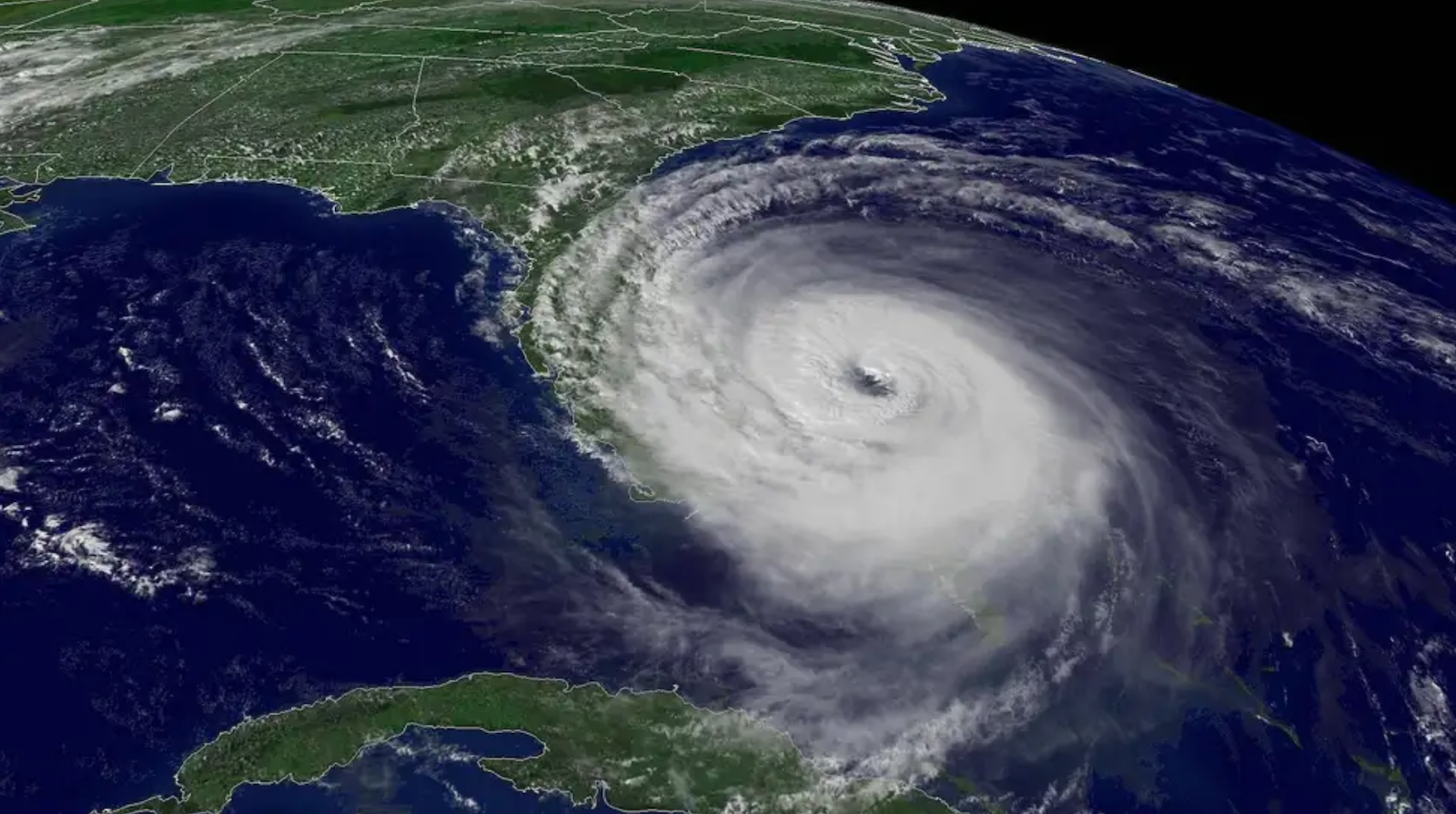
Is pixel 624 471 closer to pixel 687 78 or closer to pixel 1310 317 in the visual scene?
pixel 1310 317

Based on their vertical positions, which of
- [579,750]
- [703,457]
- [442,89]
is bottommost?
[579,750]

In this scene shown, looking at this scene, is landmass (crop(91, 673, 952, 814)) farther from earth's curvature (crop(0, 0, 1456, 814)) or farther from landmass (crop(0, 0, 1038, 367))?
landmass (crop(0, 0, 1038, 367))

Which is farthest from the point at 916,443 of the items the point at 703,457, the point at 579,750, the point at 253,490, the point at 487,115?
the point at 487,115

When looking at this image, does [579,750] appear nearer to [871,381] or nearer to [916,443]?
[916,443]

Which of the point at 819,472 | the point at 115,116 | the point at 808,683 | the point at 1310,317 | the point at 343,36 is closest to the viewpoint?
the point at 808,683

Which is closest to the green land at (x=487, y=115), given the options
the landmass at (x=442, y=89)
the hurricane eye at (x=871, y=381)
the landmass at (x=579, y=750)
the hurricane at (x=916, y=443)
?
the landmass at (x=579, y=750)

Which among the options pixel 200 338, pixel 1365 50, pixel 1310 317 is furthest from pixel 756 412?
pixel 1365 50
